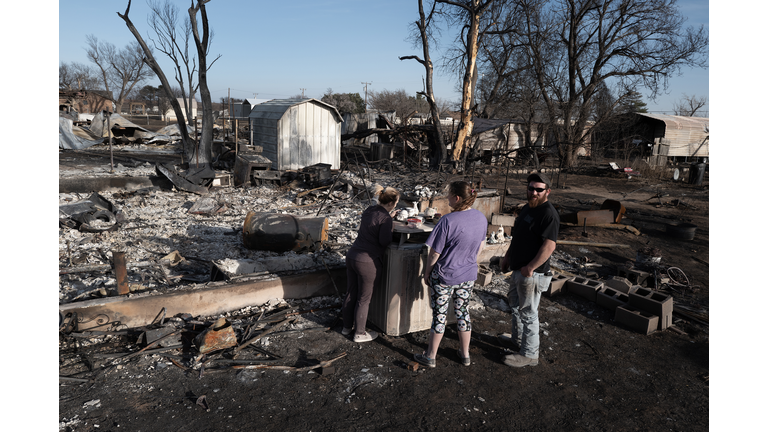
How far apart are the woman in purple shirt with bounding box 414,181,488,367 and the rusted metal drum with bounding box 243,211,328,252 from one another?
3.27m

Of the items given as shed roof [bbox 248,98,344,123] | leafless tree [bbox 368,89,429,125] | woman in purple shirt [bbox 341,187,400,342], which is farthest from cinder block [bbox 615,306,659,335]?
leafless tree [bbox 368,89,429,125]

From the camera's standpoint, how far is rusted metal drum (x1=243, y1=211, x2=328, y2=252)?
680 cm

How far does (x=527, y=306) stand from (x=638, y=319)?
6.06ft

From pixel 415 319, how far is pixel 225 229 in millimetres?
5434

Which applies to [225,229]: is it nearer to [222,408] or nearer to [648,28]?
[222,408]

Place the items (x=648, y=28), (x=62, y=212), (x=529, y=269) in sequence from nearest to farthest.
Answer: (x=529, y=269)
(x=62, y=212)
(x=648, y=28)

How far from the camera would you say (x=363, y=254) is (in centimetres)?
428

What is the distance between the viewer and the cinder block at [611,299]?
542 centimetres

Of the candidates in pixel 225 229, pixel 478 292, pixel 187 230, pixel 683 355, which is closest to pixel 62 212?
pixel 187 230

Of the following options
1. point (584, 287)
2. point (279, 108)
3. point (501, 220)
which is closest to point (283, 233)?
point (501, 220)

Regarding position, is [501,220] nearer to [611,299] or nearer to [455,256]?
[611,299]

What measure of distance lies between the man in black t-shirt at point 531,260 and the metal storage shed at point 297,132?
48.1 feet

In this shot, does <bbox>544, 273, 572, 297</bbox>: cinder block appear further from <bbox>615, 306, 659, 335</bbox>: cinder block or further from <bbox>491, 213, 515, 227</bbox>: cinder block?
<bbox>491, 213, 515, 227</bbox>: cinder block

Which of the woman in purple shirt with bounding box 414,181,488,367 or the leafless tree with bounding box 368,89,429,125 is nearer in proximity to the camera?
the woman in purple shirt with bounding box 414,181,488,367
